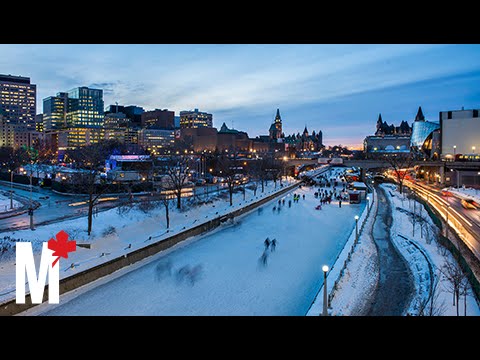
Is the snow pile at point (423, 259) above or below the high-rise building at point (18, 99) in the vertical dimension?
below

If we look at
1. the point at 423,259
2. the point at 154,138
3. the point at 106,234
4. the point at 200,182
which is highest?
the point at 154,138

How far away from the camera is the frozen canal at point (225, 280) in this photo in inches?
353

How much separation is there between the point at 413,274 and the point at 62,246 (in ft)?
35.5

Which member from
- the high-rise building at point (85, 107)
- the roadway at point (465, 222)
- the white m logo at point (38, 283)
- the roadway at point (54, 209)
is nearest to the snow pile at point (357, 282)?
the roadway at point (465, 222)

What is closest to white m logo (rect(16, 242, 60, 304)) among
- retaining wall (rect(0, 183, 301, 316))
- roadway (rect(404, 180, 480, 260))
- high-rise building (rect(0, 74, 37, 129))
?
retaining wall (rect(0, 183, 301, 316))

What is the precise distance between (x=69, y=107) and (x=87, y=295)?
127m

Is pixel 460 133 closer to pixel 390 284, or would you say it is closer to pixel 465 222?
pixel 465 222

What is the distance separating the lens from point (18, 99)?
9450cm

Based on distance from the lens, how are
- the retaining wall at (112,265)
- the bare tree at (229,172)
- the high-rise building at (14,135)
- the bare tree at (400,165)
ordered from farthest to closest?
1. the high-rise building at (14,135)
2. the bare tree at (400,165)
3. the bare tree at (229,172)
4. the retaining wall at (112,265)

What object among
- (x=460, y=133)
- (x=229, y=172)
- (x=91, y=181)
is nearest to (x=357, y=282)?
(x=91, y=181)

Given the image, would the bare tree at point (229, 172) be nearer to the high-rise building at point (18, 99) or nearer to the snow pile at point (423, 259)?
the snow pile at point (423, 259)

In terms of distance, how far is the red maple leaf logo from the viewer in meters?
10.3

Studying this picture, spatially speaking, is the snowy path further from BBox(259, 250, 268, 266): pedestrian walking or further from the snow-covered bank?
BBox(259, 250, 268, 266): pedestrian walking

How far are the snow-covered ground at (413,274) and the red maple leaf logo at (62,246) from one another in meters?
7.15
